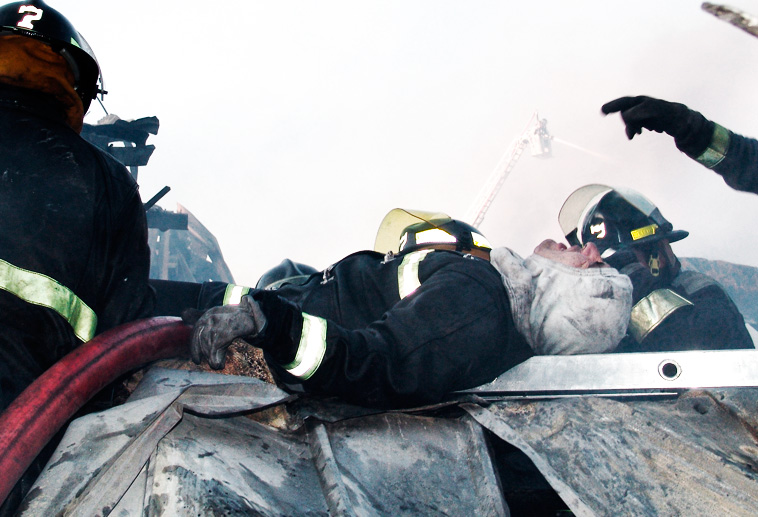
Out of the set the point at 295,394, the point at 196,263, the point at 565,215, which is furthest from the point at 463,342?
the point at 196,263

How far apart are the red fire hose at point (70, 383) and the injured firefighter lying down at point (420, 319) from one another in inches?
6.7

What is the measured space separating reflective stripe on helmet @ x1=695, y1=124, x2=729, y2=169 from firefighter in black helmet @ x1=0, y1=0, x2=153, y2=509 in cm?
321

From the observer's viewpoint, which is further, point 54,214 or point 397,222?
point 397,222

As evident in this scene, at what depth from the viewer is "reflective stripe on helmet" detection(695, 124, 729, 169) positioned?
3.11 m

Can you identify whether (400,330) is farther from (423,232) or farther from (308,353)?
(423,232)

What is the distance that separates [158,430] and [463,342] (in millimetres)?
1154

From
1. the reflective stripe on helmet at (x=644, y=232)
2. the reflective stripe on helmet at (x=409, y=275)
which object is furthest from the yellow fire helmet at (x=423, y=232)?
the reflective stripe on helmet at (x=644, y=232)

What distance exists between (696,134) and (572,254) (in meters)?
1.32

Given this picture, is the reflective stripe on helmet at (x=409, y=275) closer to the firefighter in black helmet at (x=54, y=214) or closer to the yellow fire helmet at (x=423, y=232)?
the yellow fire helmet at (x=423, y=232)

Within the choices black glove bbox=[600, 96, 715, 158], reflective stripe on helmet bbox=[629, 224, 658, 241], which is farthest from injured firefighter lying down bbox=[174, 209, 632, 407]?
reflective stripe on helmet bbox=[629, 224, 658, 241]

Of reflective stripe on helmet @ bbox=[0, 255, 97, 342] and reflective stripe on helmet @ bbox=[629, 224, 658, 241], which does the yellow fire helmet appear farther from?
reflective stripe on helmet @ bbox=[629, 224, 658, 241]

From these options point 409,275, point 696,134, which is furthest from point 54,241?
point 696,134

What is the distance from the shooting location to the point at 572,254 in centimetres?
255

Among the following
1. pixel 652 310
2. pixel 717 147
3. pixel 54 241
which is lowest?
pixel 652 310
